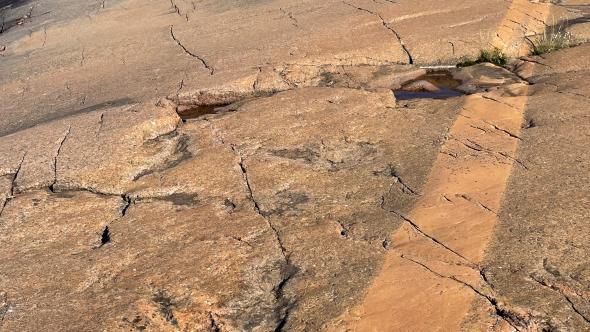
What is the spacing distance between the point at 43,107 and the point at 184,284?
12.5ft

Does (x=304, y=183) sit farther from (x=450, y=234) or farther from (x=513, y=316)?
(x=513, y=316)

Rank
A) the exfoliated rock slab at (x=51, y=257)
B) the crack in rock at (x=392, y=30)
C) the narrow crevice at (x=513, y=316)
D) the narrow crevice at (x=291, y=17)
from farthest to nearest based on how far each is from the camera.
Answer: the narrow crevice at (x=291, y=17) < the crack in rock at (x=392, y=30) < the exfoliated rock slab at (x=51, y=257) < the narrow crevice at (x=513, y=316)

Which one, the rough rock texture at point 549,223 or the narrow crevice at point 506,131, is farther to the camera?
the narrow crevice at point 506,131

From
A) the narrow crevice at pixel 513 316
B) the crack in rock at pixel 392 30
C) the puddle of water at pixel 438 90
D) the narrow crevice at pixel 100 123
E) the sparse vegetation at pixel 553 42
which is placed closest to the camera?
the narrow crevice at pixel 513 316

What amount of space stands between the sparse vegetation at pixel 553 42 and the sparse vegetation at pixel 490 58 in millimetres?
317

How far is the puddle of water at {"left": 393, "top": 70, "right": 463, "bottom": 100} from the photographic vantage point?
6.14 m

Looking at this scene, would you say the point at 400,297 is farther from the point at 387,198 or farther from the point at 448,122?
the point at 448,122

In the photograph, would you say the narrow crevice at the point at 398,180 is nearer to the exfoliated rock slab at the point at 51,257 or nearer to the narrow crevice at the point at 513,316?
the narrow crevice at the point at 513,316

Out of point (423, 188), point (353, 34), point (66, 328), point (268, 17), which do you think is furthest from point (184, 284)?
point (268, 17)

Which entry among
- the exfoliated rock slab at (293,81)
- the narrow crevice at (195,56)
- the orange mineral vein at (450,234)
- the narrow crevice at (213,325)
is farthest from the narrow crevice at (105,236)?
the narrow crevice at (195,56)

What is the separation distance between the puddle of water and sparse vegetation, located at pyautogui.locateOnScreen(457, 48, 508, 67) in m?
0.27

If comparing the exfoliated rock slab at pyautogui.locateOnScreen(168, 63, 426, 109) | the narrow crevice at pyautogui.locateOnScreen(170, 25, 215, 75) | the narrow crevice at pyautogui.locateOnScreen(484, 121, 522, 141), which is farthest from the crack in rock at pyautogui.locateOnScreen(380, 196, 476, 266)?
the narrow crevice at pyautogui.locateOnScreen(170, 25, 215, 75)

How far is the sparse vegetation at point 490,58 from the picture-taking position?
673 centimetres

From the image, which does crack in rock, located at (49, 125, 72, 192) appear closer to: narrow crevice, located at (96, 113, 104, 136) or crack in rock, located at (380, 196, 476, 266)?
narrow crevice, located at (96, 113, 104, 136)
